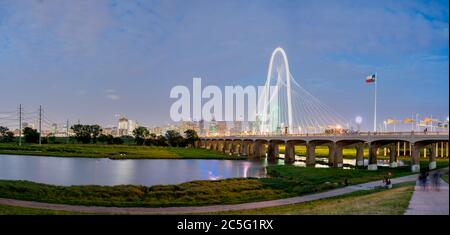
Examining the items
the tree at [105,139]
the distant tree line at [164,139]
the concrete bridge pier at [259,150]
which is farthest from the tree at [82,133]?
the concrete bridge pier at [259,150]

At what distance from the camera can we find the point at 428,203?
22953 millimetres

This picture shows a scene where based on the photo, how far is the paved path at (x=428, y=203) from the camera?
19.9 m

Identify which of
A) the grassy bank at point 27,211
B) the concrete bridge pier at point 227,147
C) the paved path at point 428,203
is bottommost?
the concrete bridge pier at point 227,147

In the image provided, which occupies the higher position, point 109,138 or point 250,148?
point 109,138

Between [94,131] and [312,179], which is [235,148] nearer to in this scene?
[94,131]

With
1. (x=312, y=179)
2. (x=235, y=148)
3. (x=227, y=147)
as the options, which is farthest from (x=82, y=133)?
(x=312, y=179)

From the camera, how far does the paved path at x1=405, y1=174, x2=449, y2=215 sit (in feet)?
65.4

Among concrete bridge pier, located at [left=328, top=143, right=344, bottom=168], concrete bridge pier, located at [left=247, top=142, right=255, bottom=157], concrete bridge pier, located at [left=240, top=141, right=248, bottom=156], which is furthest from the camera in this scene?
concrete bridge pier, located at [left=247, top=142, right=255, bottom=157]

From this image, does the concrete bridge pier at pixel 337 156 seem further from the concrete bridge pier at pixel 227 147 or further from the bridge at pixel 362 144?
the concrete bridge pier at pixel 227 147

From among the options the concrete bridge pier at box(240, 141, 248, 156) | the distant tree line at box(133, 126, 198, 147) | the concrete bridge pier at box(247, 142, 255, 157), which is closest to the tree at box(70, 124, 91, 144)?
the distant tree line at box(133, 126, 198, 147)

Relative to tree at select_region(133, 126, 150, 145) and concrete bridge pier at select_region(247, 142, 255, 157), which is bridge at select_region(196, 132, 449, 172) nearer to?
concrete bridge pier at select_region(247, 142, 255, 157)

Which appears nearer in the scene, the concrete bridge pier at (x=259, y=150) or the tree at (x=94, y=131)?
the concrete bridge pier at (x=259, y=150)

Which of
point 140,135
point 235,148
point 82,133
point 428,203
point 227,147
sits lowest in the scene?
point 227,147
